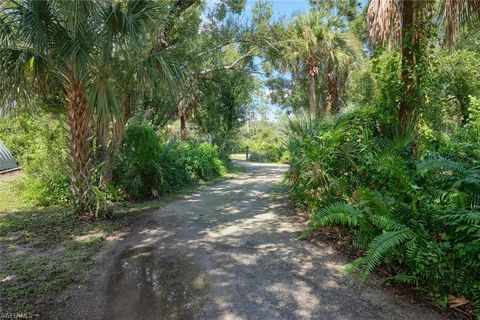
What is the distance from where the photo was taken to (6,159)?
12586 millimetres

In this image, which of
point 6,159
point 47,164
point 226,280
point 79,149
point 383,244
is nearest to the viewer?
point 383,244

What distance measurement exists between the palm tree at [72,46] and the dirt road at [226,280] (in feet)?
8.41

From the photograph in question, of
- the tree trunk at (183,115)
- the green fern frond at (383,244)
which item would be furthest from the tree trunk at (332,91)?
the green fern frond at (383,244)

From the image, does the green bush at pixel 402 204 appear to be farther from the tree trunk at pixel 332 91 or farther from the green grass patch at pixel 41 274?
the tree trunk at pixel 332 91

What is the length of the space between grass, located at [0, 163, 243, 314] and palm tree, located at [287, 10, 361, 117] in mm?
8406

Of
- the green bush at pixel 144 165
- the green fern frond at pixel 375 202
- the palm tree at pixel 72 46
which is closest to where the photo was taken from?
the green fern frond at pixel 375 202

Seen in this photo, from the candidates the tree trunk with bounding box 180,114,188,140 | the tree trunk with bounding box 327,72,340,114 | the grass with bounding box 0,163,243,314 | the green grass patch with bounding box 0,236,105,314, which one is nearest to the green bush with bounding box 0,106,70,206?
the grass with bounding box 0,163,243,314

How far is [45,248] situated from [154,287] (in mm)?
2288

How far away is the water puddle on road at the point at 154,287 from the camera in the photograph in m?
3.04

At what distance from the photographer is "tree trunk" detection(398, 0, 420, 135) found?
541 centimetres

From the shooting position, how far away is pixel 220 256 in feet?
14.4

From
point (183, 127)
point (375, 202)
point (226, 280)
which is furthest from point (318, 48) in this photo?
point (226, 280)

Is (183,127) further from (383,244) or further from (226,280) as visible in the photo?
(383,244)

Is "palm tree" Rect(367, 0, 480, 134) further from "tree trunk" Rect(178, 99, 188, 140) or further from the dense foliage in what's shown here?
"tree trunk" Rect(178, 99, 188, 140)
